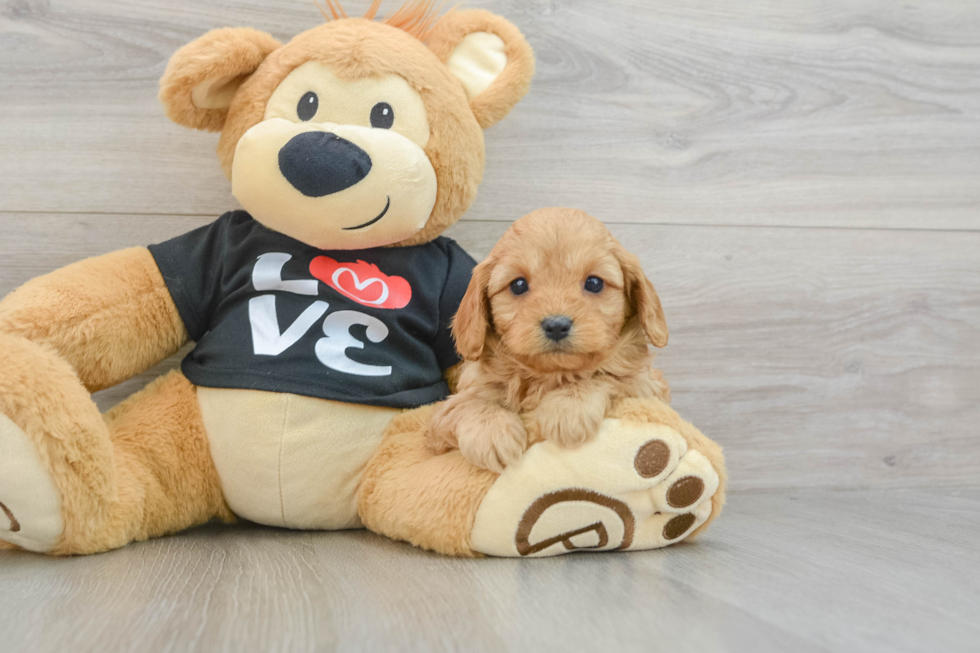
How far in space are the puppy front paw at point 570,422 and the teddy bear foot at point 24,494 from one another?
55 centimetres

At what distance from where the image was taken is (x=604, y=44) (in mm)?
1261

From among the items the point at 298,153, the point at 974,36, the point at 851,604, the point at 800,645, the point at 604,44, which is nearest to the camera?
the point at 800,645

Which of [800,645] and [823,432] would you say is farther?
[823,432]

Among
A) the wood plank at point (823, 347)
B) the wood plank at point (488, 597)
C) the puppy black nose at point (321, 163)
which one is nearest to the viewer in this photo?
the wood plank at point (488, 597)

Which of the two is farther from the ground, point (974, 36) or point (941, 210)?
point (974, 36)

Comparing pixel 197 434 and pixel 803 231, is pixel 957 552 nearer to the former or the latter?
pixel 803 231

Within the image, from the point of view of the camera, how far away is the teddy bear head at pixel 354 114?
92 cm

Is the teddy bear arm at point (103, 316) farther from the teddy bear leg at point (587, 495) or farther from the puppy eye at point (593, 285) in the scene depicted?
the puppy eye at point (593, 285)

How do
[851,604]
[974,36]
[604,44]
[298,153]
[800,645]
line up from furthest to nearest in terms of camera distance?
[974,36] < [604,44] < [298,153] < [851,604] < [800,645]

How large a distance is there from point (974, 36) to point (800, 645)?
1299 millimetres

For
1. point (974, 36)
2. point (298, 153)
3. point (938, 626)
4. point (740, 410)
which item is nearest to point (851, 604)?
point (938, 626)

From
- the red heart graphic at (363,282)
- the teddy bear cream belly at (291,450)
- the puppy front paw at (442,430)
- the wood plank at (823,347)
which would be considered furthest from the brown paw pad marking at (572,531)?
the wood plank at (823,347)

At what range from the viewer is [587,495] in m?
0.81

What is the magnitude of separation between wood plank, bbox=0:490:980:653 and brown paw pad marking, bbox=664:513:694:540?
3 centimetres
